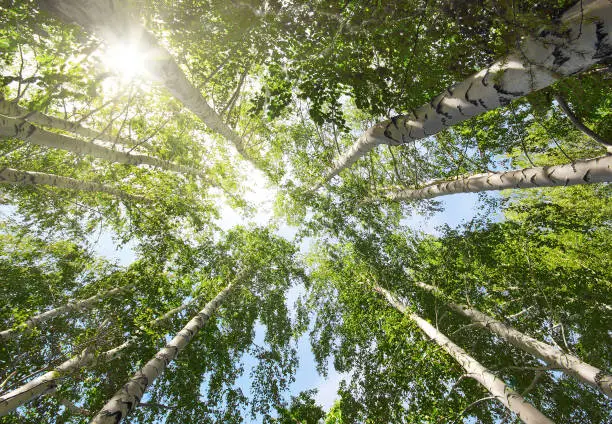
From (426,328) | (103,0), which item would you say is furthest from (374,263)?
(103,0)

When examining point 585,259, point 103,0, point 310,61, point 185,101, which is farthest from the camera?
point 585,259

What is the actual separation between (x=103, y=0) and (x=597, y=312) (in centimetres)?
1091

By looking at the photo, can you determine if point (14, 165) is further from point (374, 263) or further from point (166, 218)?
point (374, 263)

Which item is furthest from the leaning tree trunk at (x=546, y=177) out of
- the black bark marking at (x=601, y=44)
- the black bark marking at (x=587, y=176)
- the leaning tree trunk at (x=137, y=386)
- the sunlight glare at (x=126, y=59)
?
the leaning tree trunk at (x=137, y=386)

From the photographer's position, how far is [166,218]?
6770 millimetres

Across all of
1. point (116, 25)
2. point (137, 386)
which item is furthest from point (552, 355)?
point (116, 25)

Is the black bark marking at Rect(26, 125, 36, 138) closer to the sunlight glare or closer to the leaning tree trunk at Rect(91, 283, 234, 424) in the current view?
the sunlight glare

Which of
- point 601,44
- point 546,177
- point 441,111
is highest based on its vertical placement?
point 441,111

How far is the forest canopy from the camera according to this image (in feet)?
9.62

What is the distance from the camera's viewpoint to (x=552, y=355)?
4.88 meters

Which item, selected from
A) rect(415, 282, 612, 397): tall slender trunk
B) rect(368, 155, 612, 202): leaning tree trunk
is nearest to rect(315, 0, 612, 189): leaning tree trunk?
rect(368, 155, 612, 202): leaning tree trunk

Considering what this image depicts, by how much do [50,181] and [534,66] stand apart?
756 cm

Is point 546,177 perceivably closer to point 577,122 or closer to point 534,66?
point 577,122

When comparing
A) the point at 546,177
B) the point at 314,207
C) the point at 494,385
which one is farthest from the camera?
the point at 314,207
